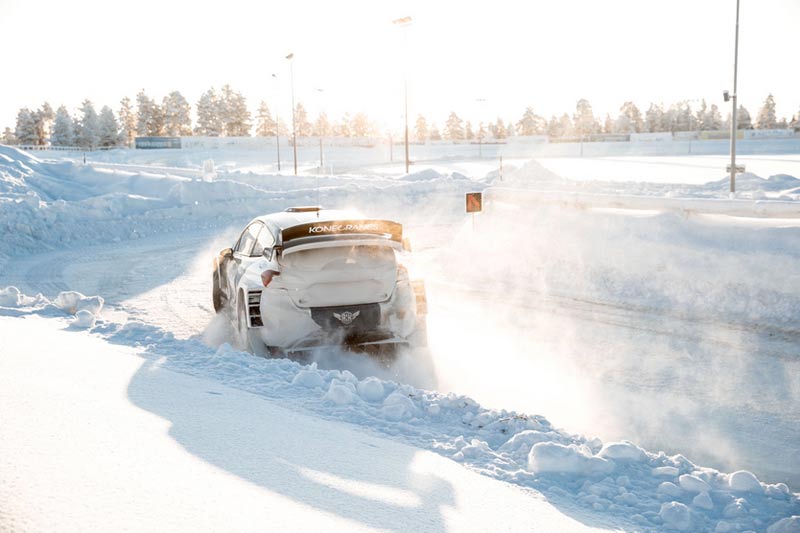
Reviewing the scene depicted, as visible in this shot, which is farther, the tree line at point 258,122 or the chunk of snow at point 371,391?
the tree line at point 258,122

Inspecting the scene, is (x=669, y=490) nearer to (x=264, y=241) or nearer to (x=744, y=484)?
(x=744, y=484)

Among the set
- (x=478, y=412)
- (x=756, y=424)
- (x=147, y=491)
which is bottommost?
(x=756, y=424)

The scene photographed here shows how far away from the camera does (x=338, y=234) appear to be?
721cm

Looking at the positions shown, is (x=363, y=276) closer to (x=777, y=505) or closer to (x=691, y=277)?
(x=777, y=505)

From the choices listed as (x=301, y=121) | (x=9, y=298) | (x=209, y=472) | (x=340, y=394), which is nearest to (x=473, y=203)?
(x=9, y=298)

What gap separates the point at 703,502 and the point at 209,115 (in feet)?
383

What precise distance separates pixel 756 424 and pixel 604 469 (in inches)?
104

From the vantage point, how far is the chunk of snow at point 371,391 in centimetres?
578

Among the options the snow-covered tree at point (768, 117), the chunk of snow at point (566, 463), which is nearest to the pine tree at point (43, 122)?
the chunk of snow at point (566, 463)

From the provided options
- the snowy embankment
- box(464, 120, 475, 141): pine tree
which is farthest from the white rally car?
box(464, 120, 475, 141): pine tree

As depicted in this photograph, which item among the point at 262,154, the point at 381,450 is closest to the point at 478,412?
the point at 381,450

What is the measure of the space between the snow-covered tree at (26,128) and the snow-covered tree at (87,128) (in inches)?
332

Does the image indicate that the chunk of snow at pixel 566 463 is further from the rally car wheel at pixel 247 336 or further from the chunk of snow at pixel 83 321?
the chunk of snow at pixel 83 321

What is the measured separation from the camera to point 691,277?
1127cm
